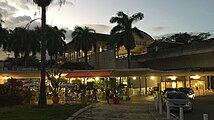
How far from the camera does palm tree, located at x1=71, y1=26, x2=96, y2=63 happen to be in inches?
2577

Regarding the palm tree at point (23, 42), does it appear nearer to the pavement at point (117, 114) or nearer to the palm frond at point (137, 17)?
the palm frond at point (137, 17)

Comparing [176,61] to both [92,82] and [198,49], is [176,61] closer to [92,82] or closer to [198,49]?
[198,49]

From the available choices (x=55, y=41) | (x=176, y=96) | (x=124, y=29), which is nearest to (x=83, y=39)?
(x=55, y=41)

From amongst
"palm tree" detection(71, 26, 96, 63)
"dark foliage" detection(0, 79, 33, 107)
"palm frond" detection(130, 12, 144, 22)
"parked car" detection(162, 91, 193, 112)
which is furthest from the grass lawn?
"palm tree" detection(71, 26, 96, 63)

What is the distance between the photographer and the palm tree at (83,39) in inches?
2577

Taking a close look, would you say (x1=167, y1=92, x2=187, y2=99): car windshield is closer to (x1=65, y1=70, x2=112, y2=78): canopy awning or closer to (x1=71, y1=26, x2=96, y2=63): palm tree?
(x1=65, y1=70, x2=112, y2=78): canopy awning

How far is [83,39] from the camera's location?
65625 millimetres

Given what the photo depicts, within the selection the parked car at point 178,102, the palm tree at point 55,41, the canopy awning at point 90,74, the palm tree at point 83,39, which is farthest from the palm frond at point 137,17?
the parked car at point 178,102

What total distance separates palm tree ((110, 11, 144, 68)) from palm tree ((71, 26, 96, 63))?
40.7ft

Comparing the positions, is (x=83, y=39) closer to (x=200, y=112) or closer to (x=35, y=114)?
(x=200, y=112)

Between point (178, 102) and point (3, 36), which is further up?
point (3, 36)

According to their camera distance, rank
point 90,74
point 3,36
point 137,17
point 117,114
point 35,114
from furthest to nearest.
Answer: point 3,36 → point 137,17 → point 90,74 → point 117,114 → point 35,114

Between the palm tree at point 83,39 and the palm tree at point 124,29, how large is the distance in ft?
40.7

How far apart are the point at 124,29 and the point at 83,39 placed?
557 inches
